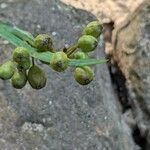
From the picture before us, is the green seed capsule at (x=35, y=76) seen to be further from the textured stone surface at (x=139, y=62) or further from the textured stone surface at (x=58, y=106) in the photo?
the textured stone surface at (x=139, y=62)

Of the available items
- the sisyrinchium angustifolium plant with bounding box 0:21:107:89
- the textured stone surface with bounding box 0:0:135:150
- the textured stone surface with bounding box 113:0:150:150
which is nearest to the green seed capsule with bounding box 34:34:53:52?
the sisyrinchium angustifolium plant with bounding box 0:21:107:89

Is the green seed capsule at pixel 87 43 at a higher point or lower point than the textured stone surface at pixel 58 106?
higher

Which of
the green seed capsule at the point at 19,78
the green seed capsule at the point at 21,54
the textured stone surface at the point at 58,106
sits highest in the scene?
the green seed capsule at the point at 21,54

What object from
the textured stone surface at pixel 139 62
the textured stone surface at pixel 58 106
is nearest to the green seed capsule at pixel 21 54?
the textured stone surface at pixel 58 106

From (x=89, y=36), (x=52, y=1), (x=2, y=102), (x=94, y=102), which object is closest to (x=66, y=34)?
(x=52, y=1)

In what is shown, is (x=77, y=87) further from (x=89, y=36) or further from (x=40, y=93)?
(x=89, y=36)

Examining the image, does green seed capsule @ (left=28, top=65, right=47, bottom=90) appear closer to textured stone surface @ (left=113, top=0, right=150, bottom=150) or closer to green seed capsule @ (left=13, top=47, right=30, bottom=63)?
green seed capsule @ (left=13, top=47, right=30, bottom=63)
